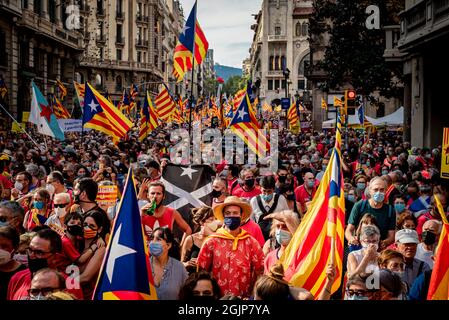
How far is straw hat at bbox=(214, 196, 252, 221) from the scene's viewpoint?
6.04 metres

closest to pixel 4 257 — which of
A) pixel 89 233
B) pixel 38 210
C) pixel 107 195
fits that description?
pixel 89 233

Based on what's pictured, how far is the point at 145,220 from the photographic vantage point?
7.20 metres

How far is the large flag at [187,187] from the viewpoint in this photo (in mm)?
8750

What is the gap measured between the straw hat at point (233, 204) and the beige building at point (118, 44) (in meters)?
66.6

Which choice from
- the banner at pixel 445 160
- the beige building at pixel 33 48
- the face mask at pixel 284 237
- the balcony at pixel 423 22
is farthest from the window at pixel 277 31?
the face mask at pixel 284 237

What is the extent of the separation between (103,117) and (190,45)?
286 cm

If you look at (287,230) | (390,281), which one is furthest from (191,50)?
(390,281)

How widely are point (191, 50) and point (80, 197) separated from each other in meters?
9.37

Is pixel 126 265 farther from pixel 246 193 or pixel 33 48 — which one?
pixel 33 48

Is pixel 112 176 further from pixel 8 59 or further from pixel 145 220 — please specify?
pixel 8 59

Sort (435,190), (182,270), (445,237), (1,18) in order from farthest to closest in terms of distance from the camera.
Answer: (1,18), (435,190), (182,270), (445,237)

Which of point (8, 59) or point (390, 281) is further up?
point (8, 59)

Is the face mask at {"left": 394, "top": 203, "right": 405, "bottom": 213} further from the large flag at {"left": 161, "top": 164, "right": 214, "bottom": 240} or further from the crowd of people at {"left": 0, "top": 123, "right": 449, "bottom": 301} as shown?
the large flag at {"left": 161, "top": 164, "right": 214, "bottom": 240}

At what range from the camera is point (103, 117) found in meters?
15.0
